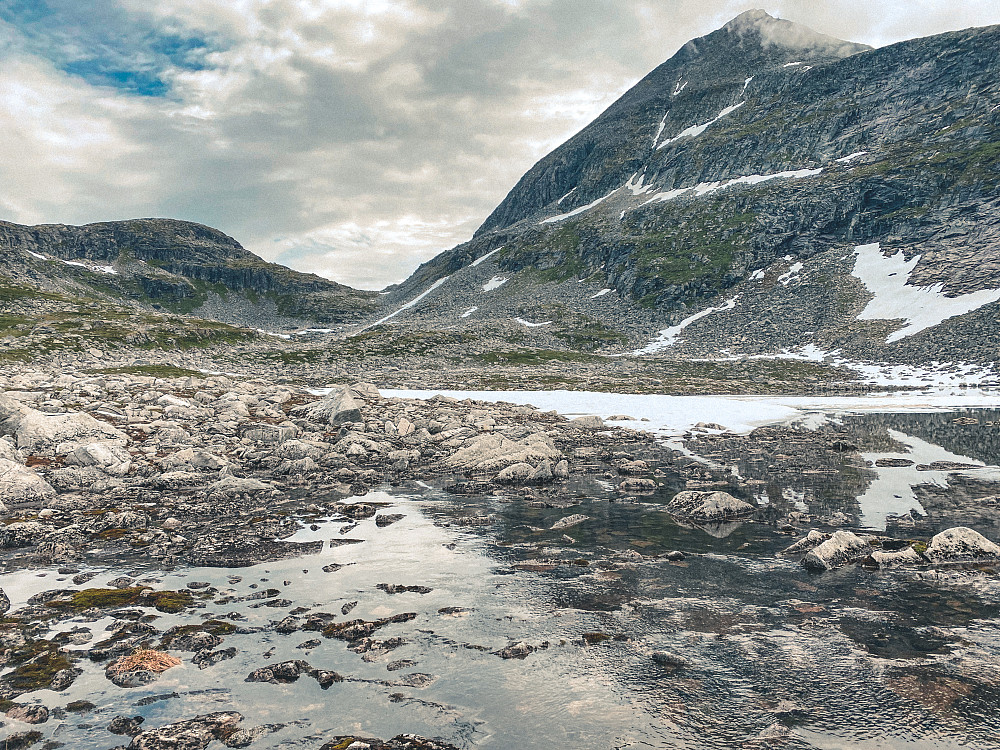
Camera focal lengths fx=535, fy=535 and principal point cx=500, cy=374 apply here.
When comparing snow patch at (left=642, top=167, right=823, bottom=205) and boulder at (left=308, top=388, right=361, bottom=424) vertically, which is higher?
snow patch at (left=642, top=167, right=823, bottom=205)

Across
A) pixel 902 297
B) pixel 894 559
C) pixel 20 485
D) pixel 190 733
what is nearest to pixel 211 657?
pixel 190 733

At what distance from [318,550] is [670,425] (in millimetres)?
30085

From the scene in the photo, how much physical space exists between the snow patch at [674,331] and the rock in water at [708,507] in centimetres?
10334

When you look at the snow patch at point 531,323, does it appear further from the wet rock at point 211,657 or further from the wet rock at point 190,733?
the wet rock at point 190,733

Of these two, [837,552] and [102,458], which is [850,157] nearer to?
[837,552]

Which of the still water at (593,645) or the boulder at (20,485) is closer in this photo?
the still water at (593,645)

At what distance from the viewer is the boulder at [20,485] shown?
65.0ft

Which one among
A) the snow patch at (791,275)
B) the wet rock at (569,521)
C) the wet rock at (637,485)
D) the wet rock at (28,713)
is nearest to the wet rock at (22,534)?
the wet rock at (28,713)

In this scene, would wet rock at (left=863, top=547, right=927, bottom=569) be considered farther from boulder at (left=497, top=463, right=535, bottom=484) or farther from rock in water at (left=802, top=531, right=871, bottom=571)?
boulder at (left=497, top=463, right=535, bottom=484)

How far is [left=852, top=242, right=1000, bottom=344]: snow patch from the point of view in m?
93.1

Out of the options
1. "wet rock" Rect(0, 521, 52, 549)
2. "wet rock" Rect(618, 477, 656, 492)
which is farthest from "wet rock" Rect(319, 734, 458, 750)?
"wet rock" Rect(618, 477, 656, 492)

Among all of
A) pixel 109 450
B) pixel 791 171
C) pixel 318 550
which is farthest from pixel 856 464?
pixel 791 171

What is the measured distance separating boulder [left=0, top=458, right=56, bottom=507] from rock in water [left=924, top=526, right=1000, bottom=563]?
29.6 metres

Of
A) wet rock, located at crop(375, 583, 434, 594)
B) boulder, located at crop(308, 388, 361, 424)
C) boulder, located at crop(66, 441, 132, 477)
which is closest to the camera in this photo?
wet rock, located at crop(375, 583, 434, 594)
